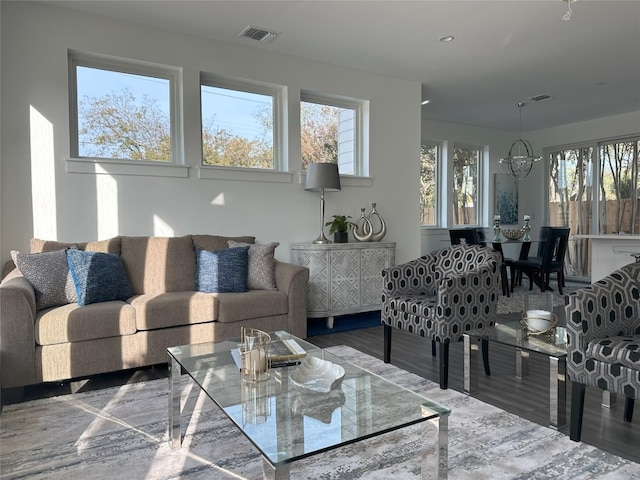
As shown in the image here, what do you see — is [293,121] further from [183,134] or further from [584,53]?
[584,53]

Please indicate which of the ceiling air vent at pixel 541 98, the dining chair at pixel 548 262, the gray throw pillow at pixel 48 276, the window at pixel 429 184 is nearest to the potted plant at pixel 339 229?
the gray throw pillow at pixel 48 276

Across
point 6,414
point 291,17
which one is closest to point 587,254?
point 291,17

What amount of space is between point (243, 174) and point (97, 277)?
1637 mm

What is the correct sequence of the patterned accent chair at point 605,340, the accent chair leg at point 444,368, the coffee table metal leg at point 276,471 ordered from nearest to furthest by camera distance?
1. the coffee table metal leg at point 276,471
2. the patterned accent chair at point 605,340
3. the accent chair leg at point 444,368

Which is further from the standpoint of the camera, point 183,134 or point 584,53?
point 584,53

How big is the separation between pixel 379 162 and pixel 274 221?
1444mm

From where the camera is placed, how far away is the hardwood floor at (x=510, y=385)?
2.06m

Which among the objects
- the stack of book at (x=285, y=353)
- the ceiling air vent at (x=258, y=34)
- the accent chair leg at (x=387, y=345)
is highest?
the ceiling air vent at (x=258, y=34)

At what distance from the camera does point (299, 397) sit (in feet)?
5.14

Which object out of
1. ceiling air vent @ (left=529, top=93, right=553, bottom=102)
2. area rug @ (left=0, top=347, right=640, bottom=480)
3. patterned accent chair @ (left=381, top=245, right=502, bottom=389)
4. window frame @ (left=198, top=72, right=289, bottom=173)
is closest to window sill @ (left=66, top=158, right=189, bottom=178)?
window frame @ (left=198, top=72, right=289, bottom=173)

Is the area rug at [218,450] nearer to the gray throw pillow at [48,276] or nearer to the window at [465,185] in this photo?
the gray throw pillow at [48,276]

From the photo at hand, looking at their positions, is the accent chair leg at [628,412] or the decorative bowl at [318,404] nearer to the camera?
the decorative bowl at [318,404]

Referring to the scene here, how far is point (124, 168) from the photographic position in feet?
11.7

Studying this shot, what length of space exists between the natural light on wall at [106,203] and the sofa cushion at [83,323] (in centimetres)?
85
